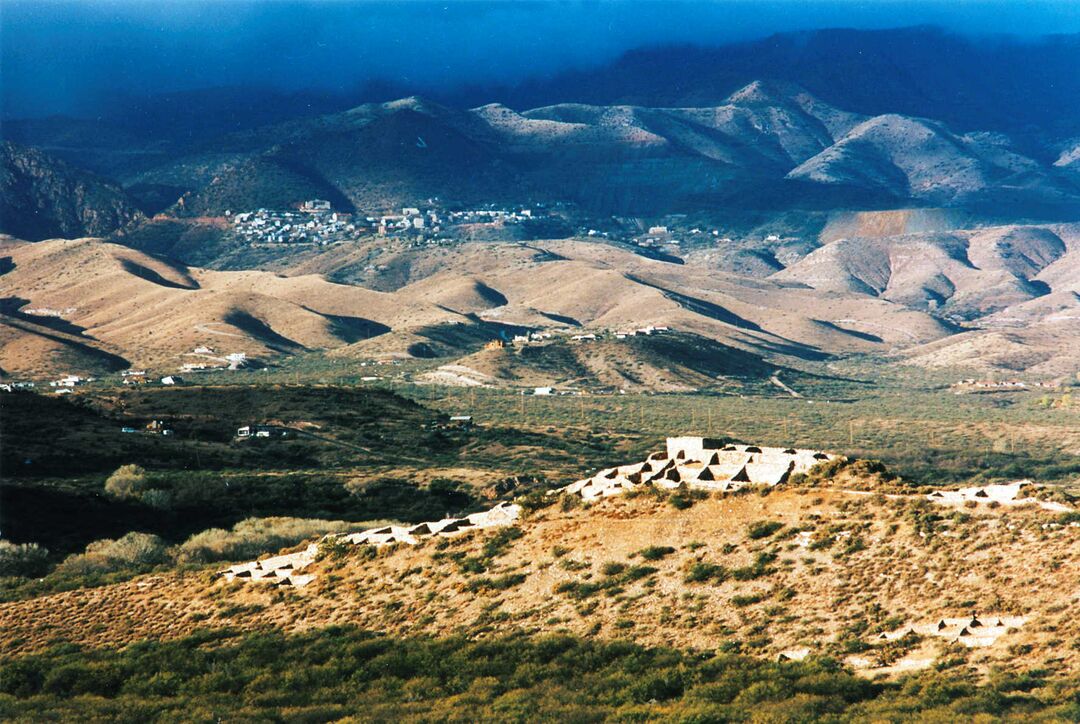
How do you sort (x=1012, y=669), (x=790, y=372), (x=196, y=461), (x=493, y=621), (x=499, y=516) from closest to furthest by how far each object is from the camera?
(x=1012, y=669) < (x=493, y=621) < (x=499, y=516) < (x=196, y=461) < (x=790, y=372)

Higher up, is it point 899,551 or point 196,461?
point 899,551

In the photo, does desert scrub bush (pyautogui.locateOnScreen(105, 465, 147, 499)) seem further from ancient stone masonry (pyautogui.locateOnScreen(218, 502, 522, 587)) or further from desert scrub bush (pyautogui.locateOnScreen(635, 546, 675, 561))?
desert scrub bush (pyautogui.locateOnScreen(635, 546, 675, 561))

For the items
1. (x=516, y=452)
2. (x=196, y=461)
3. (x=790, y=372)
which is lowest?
(x=790, y=372)

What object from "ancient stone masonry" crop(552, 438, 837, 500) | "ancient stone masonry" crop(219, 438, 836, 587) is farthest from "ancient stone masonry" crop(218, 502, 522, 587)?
"ancient stone masonry" crop(552, 438, 837, 500)

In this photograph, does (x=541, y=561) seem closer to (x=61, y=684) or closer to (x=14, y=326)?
(x=61, y=684)

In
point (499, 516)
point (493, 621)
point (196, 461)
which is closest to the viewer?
point (493, 621)

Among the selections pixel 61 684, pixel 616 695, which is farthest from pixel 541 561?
pixel 61 684

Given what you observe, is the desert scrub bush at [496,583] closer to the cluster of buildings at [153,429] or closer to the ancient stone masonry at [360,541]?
the ancient stone masonry at [360,541]
